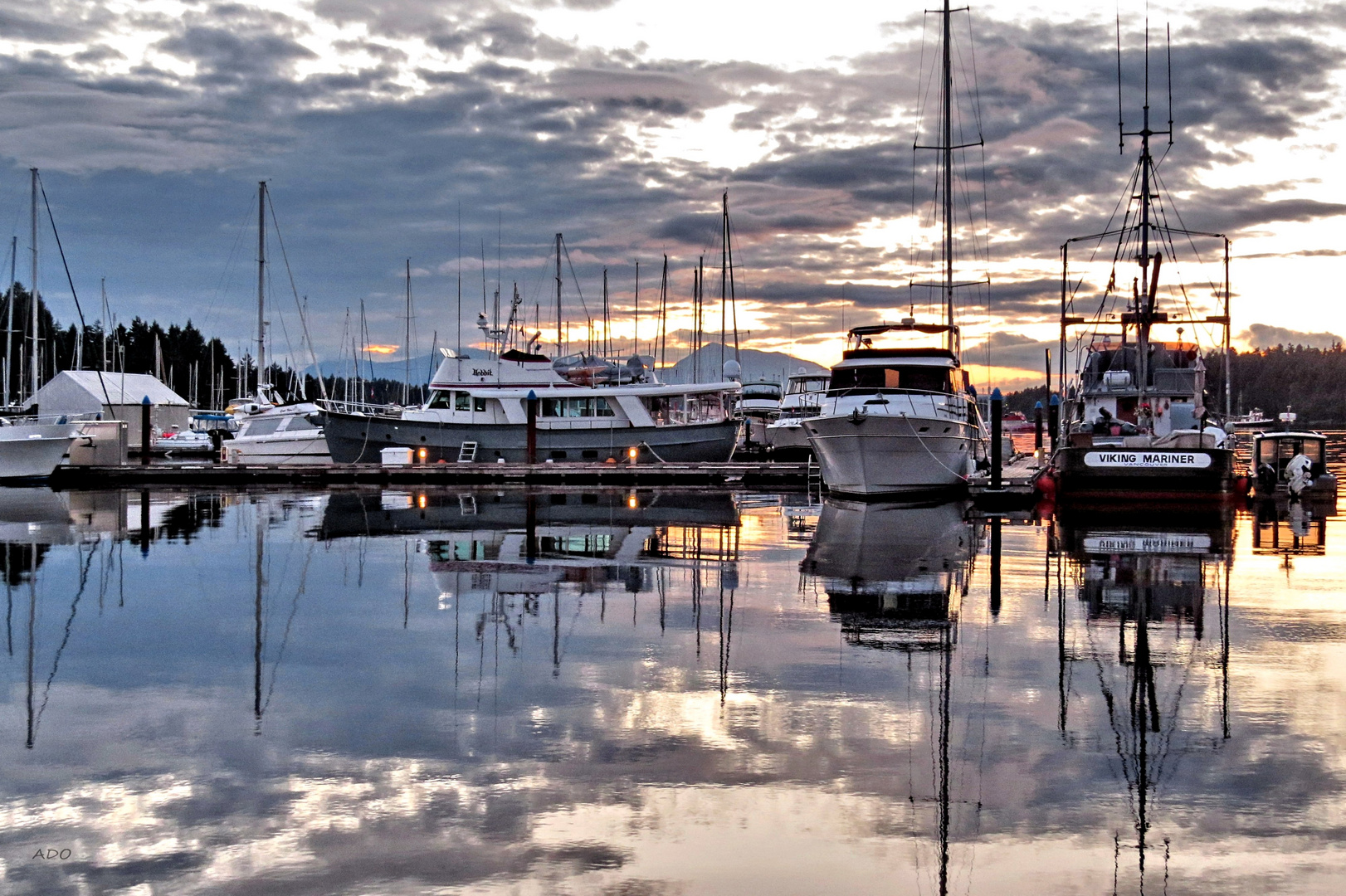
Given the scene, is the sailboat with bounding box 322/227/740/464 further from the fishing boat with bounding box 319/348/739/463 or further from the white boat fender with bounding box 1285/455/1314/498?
the white boat fender with bounding box 1285/455/1314/498

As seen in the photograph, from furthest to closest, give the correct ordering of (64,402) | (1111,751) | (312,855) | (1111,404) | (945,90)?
1. (64,402)
2. (945,90)
3. (1111,404)
4. (1111,751)
5. (312,855)

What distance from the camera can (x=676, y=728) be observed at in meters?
8.35

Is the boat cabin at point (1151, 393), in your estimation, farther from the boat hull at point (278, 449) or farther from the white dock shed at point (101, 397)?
the white dock shed at point (101, 397)

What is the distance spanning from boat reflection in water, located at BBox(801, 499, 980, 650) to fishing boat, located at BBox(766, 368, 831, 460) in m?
22.1

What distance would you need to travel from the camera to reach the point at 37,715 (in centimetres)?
874

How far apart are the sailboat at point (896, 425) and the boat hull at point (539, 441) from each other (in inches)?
470

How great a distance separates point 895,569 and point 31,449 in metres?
31.8

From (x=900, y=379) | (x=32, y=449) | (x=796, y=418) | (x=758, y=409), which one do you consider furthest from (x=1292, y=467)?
(x=758, y=409)

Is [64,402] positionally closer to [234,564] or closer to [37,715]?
[234,564]

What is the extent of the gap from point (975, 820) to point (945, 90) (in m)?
34.1

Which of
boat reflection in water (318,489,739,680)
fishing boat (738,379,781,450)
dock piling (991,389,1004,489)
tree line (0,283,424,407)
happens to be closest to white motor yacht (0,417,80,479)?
boat reflection in water (318,489,739,680)

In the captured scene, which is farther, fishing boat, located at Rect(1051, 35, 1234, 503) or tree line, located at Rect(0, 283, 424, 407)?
tree line, located at Rect(0, 283, 424, 407)

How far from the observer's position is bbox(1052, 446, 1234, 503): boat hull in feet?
86.6

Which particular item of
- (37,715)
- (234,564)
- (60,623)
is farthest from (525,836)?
(234,564)
